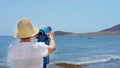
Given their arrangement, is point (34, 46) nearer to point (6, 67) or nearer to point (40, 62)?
point (40, 62)

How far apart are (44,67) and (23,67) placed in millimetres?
265

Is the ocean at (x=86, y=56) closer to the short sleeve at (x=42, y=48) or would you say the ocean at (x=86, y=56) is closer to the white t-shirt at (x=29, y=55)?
the white t-shirt at (x=29, y=55)

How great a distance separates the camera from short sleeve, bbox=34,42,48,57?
3672 millimetres

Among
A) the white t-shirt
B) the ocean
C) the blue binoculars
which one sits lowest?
the ocean

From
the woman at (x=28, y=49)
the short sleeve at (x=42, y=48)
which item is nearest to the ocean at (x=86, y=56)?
the woman at (x=28, y=49)

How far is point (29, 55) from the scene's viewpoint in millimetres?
3707

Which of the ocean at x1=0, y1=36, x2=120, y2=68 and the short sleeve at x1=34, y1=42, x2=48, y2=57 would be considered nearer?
the short sleeve at x1=34, y1=42, x2=48, y2=57

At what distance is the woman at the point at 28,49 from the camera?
3.68 m

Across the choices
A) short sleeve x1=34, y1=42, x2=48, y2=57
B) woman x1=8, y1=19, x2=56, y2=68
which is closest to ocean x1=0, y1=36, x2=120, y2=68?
woman x1=8, y1=19, x2=56, y2=68

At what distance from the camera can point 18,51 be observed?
3.74 meters

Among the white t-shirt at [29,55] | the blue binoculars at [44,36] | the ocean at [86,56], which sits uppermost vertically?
the blue binoculars at [44,36]

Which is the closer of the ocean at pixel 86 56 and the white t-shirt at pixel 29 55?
the white t-shirt at pixel 29 55

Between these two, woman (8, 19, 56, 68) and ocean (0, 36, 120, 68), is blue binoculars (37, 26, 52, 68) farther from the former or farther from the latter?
ocean (0, 36, 120, 68)

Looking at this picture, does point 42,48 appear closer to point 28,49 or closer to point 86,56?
point 28,49
